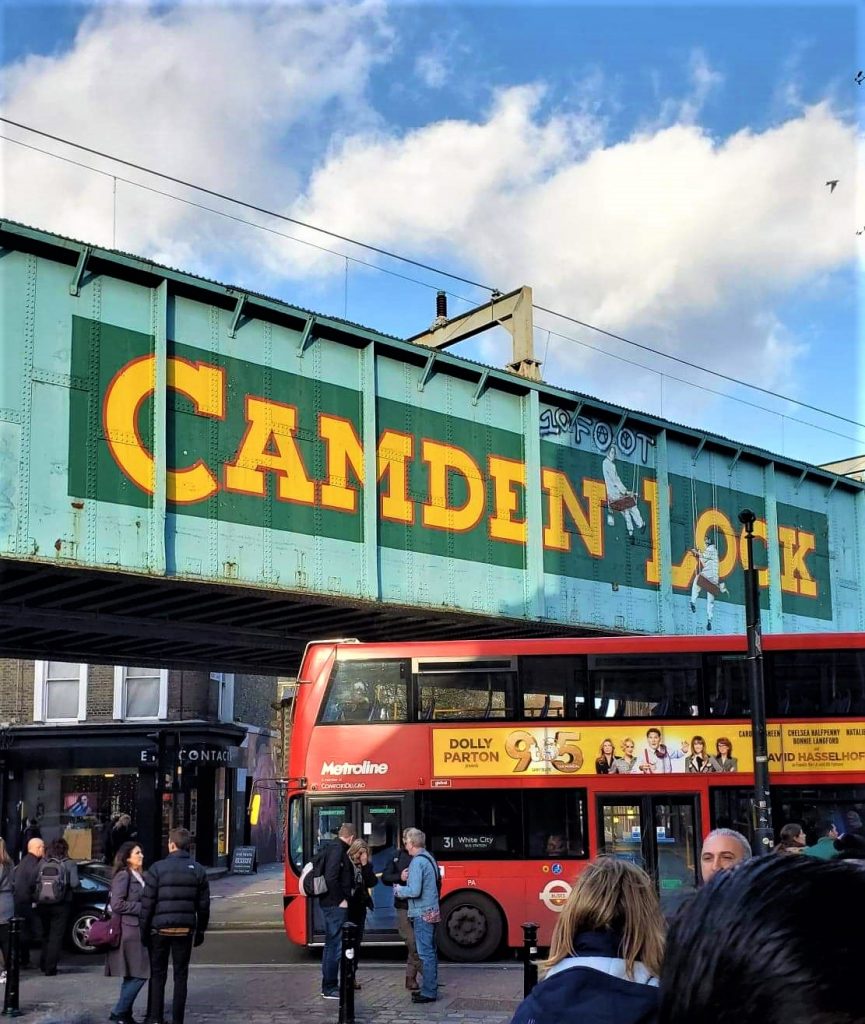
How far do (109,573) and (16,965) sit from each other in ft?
19.8

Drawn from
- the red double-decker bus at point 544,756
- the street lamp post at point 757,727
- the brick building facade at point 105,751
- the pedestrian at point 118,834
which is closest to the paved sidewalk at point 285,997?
the red double-decker bus at point 544,756

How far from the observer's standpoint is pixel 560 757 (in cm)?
1625

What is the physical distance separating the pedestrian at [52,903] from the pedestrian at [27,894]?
0.22 feet

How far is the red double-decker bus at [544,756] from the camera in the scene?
15992 mm

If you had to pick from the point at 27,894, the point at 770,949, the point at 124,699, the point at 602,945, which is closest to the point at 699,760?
the point at 27,894

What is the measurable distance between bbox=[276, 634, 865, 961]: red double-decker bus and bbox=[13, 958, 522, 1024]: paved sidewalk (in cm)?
139

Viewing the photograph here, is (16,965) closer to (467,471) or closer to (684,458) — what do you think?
(467,471)

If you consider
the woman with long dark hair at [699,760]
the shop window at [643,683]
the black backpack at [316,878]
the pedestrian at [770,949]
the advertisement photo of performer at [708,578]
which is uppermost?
the advertisement photo of performer at [708,578]

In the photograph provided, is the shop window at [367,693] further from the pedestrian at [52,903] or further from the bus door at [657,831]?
the pedestrian at [52,903]

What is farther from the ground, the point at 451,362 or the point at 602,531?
the point at 451,362

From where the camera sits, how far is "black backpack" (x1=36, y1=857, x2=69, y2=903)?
50.0 ft

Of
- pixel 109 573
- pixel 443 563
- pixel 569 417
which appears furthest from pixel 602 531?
pixel 109 573

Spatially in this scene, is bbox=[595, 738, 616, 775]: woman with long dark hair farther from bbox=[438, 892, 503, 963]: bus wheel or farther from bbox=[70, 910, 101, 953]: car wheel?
bbox=[70, 910, 101, 953]: car wheel

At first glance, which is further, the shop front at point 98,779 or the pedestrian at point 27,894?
the shop front at point 98,779
